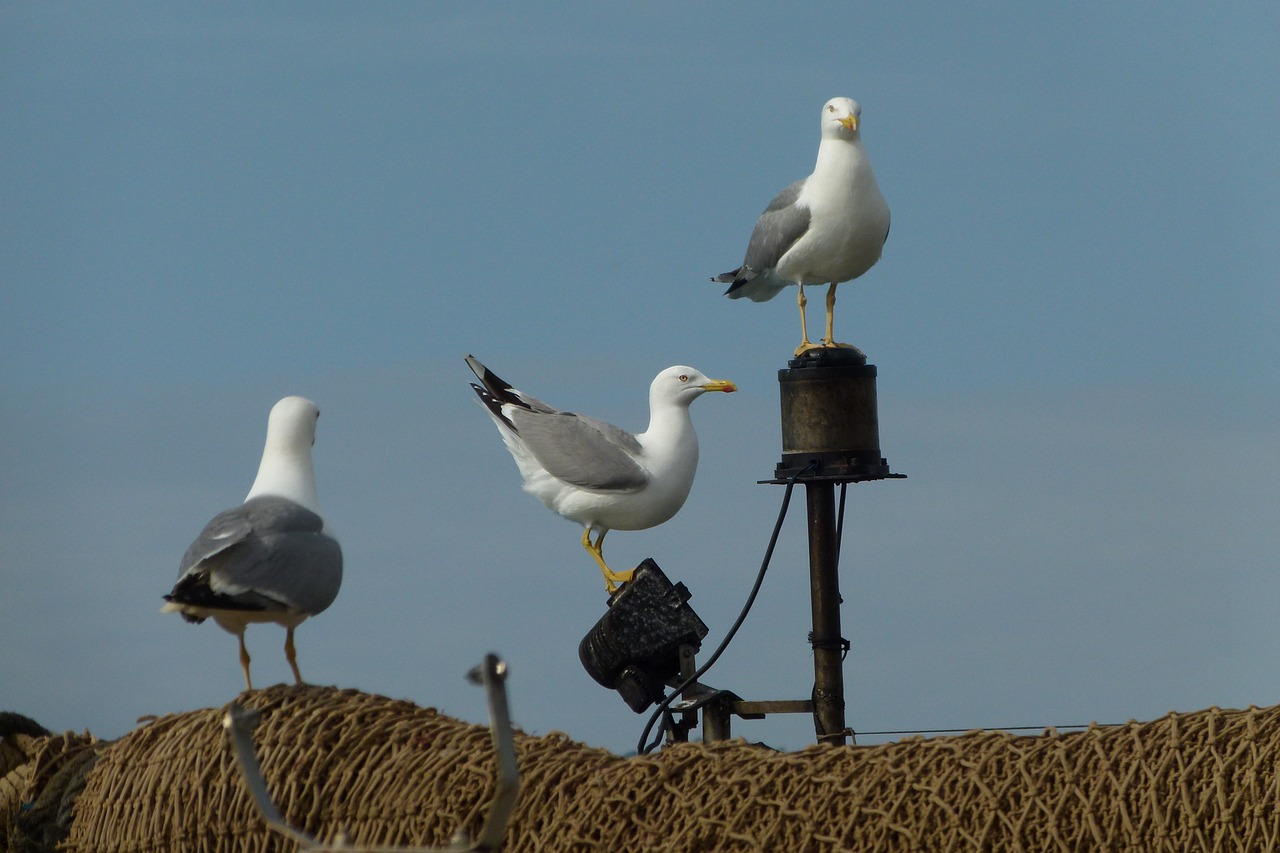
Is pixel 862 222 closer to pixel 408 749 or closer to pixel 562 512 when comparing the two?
pixel 562 512

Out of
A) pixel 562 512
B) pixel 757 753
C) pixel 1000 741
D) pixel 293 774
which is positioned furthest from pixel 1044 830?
pixel 562 512

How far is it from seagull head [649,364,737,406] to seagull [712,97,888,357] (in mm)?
485

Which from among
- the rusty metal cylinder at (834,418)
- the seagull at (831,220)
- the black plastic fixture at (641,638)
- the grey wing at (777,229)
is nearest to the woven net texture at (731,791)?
the black plastic fixture at (641,638)

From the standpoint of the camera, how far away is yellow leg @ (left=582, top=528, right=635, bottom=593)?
302 inches

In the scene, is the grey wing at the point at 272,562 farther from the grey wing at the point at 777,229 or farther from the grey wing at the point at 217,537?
the grey wing at the point at 777,229

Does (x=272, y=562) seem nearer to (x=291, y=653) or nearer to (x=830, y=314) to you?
(x=291, y=653)

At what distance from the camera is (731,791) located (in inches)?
187

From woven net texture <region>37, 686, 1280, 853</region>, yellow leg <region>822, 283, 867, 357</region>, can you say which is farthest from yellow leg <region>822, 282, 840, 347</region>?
woven net texture <region>37, 686, 1280, 853</region>

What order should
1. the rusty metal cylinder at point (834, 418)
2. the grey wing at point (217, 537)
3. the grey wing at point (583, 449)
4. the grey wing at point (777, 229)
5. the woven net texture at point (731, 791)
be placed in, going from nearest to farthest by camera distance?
the woven net texture at point (731, 791) → the grey wing at point (217, 537) → the rusty metal cylinder at point (834, 418) → the grey wing at point (583, 449) → the grey wing at point (777, 229)

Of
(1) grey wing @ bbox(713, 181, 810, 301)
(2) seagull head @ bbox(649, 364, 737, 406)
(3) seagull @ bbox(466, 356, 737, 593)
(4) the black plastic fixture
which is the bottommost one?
(4) the black plastic fixture

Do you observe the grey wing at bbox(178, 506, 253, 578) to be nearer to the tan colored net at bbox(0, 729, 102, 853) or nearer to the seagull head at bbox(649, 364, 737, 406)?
the tan colored net at bbox(0, 729, 102, 853)

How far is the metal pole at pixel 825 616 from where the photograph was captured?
6957 millimetres

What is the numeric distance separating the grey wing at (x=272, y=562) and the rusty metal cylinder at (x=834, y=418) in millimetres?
2770

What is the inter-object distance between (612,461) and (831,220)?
66.2 inches
